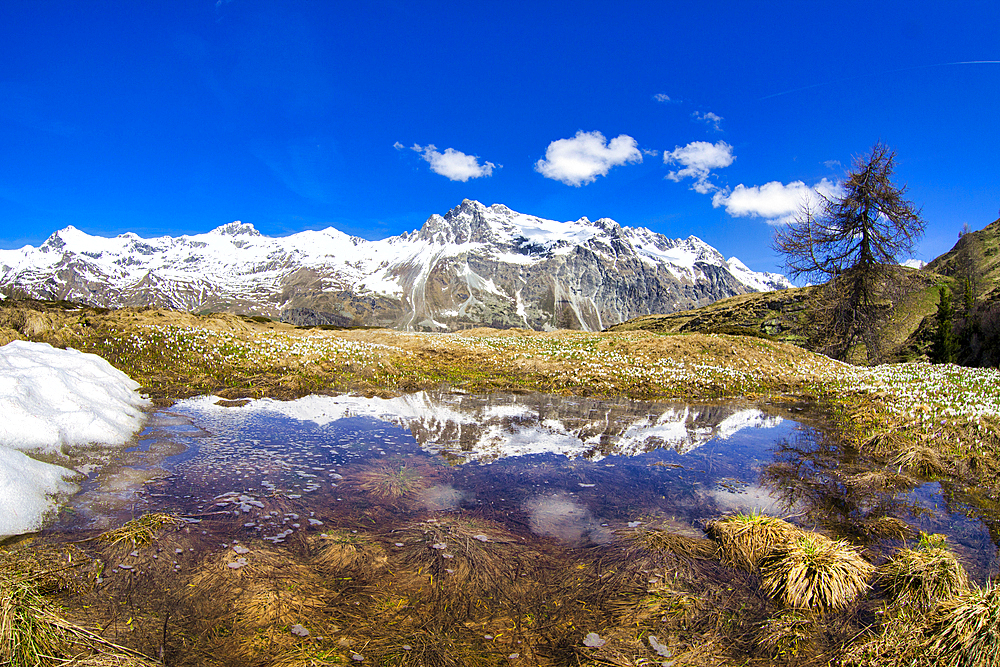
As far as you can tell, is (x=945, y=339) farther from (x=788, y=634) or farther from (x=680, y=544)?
(x=788, y=634)

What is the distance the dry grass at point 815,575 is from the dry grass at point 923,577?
223mm

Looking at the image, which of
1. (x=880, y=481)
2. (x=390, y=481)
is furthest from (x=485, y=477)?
(x=880, y=481)

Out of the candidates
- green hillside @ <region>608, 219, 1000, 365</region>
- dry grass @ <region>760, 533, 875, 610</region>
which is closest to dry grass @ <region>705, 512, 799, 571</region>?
dry grass @ <region>760, 533, 875, 610</region>

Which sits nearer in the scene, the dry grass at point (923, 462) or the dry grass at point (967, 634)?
the dry grass at point (967, 634)

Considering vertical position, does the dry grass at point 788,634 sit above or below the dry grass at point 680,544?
below

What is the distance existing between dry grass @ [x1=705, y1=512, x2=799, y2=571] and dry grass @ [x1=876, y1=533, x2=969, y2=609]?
1055 millimetres

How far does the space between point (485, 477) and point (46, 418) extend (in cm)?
832

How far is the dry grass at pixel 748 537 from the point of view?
5920mm

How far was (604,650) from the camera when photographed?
14.0ft

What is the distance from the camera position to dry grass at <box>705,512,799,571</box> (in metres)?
5.92

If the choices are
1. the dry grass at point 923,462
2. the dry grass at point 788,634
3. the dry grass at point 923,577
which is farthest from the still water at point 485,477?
the dry grass at point 788,634

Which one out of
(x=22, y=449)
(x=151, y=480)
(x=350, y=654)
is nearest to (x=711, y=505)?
(x=350, y=654)

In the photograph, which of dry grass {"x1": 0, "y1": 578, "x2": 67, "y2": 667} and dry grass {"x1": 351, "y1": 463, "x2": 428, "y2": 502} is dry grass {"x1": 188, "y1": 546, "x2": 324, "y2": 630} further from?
dry grass {"x1": 351, "y1": 463, "x2": 428, "y2": 502}

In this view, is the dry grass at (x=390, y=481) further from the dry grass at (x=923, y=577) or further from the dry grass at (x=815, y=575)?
the dry grass at (x=923, y=577)
